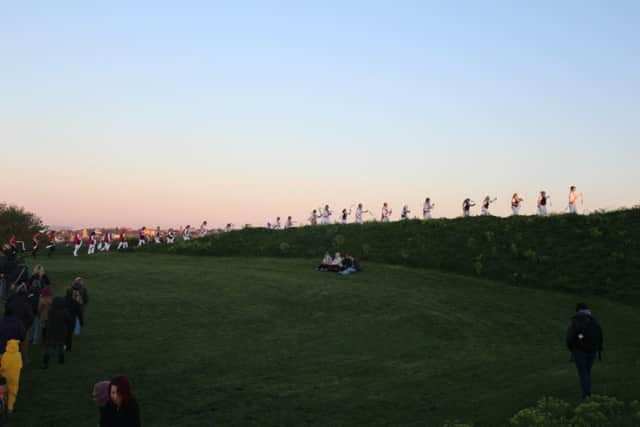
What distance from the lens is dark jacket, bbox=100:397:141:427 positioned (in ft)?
29.4

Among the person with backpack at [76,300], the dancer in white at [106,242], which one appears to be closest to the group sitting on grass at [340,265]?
the person with backpack at [76,300]

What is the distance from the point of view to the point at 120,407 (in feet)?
29.3

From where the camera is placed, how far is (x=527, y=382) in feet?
55.3

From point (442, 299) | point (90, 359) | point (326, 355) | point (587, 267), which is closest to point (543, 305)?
point (442, 299)

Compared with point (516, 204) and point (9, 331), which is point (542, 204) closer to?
point (516, 204)

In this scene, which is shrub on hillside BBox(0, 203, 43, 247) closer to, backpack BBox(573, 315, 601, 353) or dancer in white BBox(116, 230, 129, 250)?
dancer in white BBox(116, 230, 129, 250)

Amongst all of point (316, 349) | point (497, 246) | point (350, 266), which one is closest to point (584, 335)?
point (316, 349)

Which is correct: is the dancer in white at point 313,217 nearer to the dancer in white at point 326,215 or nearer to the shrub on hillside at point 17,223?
the dancer in white at point 326,215

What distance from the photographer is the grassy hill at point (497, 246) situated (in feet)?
128

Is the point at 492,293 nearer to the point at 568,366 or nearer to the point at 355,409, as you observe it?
the point at 568,366

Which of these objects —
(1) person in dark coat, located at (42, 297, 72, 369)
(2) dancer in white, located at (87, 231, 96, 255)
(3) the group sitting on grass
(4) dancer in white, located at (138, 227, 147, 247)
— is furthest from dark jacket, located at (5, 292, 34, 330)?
(4) dancer in white, located at (138, 227, 147, 247)

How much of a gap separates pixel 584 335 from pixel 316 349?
10325 millimetres

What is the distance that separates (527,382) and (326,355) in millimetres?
6953

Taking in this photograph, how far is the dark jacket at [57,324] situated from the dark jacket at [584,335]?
14.2m
